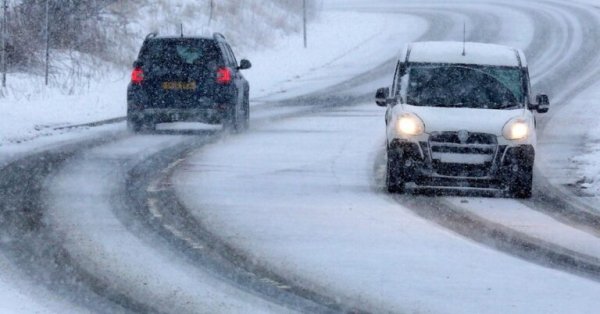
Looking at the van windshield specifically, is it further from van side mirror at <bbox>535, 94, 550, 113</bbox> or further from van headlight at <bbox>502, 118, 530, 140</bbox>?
van headlight at <bbox>502, 118, 530, 140</bbox>

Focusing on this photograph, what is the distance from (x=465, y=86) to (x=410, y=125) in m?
1.28

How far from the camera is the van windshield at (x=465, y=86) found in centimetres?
1716

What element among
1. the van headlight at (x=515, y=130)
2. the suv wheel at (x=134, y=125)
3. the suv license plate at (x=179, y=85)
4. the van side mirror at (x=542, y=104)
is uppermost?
the van side mirror at (x=542, y=104)

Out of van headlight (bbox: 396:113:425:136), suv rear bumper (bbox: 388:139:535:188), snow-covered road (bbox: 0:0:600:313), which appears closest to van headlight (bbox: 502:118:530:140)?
suv rear bumper (bbox: 388:139:535:188)

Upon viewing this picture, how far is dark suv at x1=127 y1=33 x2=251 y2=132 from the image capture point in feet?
80.2

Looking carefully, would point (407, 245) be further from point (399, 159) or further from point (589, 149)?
point (589, 149)

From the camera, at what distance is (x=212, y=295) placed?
978cm

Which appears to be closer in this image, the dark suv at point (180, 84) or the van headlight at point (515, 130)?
the van headlight at point (515, 130)

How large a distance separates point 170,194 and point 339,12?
166 ft

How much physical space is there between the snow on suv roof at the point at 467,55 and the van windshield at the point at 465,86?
0.08 meters

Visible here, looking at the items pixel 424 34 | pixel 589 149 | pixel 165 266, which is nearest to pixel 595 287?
pixel 165 266

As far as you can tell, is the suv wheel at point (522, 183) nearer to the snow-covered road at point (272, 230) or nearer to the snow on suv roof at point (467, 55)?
the snow-covered road at point (272, 230)

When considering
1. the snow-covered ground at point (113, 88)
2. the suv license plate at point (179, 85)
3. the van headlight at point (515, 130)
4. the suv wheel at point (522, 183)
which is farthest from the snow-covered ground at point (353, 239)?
the suv license plate at point (179, 85)

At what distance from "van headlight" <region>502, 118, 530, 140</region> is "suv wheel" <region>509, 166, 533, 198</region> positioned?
0.36 metres
